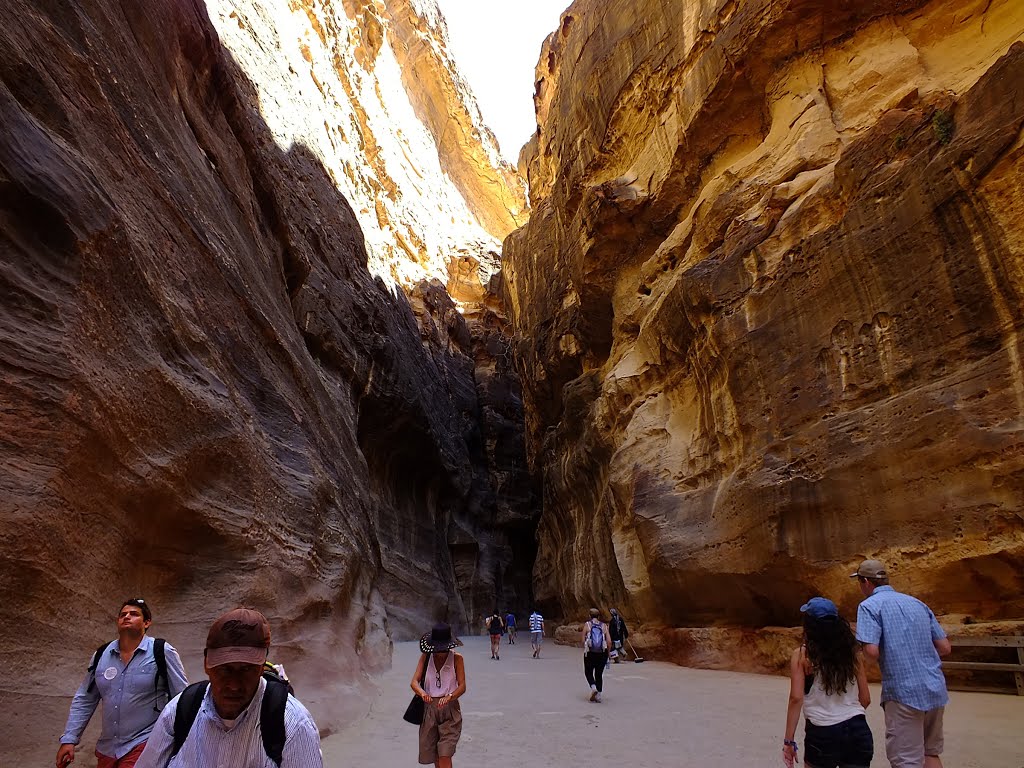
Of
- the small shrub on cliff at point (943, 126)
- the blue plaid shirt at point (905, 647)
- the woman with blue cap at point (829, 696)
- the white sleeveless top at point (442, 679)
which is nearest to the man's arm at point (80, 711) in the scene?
the white sleeveless top at point (442, 679)

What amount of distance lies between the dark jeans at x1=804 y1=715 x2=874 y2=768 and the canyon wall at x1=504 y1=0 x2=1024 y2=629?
6.45 meters

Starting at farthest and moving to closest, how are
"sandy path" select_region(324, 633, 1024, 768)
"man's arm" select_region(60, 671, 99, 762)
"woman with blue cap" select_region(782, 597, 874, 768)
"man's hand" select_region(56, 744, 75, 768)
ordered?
"sandy path" select_region(324, 633, 1024, 768)
"woman with blue cap" select_region(782, 597, 874, 768)
"man's arm" select_region(60, 671, 99, 762)
"man's hand" select_region(56, 744, 75, 768)

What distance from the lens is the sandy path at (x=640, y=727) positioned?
18.2 ft

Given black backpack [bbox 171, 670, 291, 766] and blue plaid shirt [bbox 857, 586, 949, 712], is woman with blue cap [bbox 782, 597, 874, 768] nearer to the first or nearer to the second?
blue plaid shirt [bbox 857, 586, 949, 712]

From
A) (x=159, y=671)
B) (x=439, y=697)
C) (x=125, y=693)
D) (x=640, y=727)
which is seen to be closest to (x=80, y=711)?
(x=125, y=693)

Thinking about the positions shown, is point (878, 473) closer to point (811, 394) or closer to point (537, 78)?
point (811, 394)

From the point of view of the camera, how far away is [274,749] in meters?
1.88

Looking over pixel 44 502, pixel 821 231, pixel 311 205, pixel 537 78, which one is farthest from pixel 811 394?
pixel 537 78

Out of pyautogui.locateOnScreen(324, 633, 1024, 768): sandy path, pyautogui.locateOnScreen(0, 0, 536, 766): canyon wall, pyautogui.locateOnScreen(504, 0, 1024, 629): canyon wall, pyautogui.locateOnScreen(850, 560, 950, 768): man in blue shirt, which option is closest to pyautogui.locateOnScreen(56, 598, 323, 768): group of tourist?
pyautogui.locateOnScreen(0, 0, 536, 766): canyon wall

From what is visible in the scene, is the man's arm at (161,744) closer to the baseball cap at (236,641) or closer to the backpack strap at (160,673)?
the baseball cap at (236,641)

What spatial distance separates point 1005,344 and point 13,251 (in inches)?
436

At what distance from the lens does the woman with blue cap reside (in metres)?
3.29

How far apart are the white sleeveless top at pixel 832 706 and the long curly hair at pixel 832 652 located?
28 mm

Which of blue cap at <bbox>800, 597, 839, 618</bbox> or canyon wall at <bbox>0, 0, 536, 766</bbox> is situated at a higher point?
A: canyon wall at <bbox>0, 0, 536, 766</bbox>
